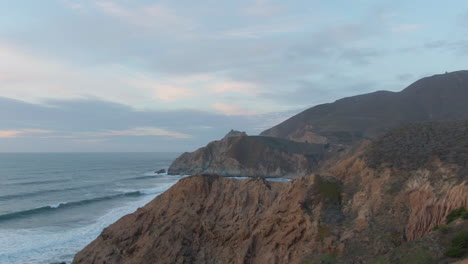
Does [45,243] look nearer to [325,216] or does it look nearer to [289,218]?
[289,218]

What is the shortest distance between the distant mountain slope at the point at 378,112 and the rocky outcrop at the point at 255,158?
23.5 m

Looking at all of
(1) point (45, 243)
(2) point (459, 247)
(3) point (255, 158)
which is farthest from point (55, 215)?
(3) point (255, 158)

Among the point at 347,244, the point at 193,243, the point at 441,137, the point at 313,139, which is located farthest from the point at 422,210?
the point at 313,139

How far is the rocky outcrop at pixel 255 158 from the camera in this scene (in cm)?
8025

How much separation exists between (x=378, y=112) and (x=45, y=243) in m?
130

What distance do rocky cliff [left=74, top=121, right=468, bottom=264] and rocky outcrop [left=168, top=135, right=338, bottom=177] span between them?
197 ft

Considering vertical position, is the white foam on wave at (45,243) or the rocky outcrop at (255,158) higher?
the rocky outcrop at (255,158)

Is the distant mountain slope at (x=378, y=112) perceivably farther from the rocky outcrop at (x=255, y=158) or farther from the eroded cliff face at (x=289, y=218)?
the eroded cliff face at (x=289, y=218)

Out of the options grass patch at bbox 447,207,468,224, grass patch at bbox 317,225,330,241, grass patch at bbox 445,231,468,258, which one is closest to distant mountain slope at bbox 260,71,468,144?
grass patch at bbox 317,225,330,241

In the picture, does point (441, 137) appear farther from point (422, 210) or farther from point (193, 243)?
point (193, 243)

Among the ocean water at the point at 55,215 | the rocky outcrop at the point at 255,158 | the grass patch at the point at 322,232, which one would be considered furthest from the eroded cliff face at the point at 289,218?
the rocky outcrop at the point at 255,158

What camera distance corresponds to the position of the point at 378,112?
13575 cm

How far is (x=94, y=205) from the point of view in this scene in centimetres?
4297

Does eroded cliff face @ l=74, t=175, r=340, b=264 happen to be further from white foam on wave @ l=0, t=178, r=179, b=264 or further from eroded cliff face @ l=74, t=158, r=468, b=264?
white foam on wave @ l=0, t=178, r=179, b=264
